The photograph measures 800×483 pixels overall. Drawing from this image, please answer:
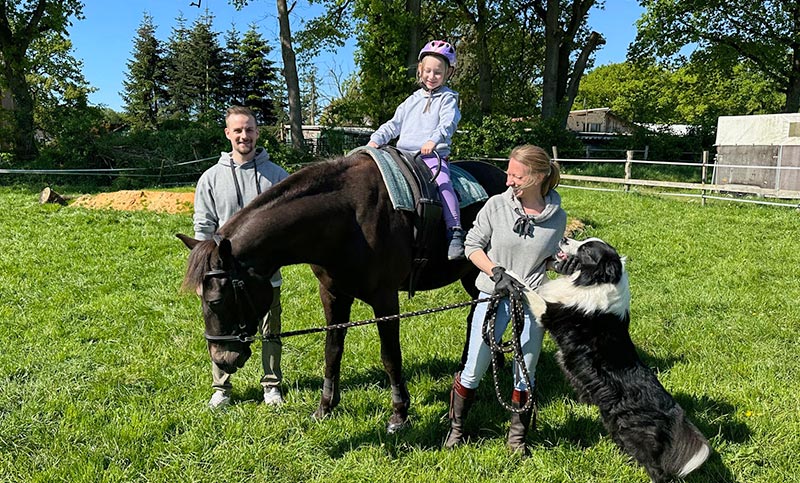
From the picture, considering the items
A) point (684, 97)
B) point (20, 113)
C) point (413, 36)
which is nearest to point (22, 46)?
point (20, 113)

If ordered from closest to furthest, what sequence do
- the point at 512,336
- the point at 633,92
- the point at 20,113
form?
the point at 512,336 < the point at 20,113 < the point at 633,92

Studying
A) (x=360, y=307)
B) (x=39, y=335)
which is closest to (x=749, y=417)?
(x=360, y=307)

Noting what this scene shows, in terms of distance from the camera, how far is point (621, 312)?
277 centimetres

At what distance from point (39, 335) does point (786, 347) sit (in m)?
7.03

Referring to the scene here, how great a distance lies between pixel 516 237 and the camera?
9.42 feet

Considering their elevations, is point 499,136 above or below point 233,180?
above

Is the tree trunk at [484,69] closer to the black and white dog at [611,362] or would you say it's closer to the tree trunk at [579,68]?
the tree trunk at [579,68]

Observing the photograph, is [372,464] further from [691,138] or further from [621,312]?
[691,138]

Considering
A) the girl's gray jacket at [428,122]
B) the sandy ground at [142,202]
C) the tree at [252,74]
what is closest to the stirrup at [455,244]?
the girl's gray jacket at [428,122]

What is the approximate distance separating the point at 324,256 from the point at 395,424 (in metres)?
1.28

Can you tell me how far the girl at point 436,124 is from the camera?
353 centimetres

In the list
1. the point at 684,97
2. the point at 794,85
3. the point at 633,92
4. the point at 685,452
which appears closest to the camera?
the point at 685,452

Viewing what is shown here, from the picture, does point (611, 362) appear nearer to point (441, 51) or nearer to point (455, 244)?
point (455, 244)

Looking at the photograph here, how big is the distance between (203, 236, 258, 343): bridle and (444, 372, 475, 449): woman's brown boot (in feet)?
4.35
